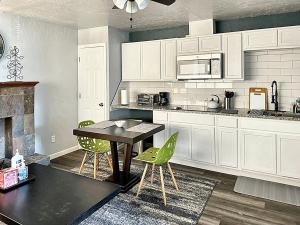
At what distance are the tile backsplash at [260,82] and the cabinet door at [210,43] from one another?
1.71 ft

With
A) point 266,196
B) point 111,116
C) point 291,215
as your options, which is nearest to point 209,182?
point 266,196

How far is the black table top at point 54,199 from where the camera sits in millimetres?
1433

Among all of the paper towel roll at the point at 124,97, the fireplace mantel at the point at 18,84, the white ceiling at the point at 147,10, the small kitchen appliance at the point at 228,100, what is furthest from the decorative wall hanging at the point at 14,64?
the small kitchen appliance at the point at 228,100

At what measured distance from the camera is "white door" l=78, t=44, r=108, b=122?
188 inches

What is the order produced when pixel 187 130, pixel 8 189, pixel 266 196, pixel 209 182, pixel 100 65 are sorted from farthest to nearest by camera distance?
pixel 100 65, pixel 187 130, pixel 209 182, pixel 266 196, pixel 8 189

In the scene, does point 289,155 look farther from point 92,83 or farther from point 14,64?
point 14,64

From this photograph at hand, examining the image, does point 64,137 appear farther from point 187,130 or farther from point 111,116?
point 187,130

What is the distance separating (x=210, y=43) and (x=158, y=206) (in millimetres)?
2675

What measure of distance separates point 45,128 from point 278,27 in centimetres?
417

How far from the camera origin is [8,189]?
181cm

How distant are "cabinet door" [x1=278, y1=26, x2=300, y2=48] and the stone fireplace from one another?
3.78m

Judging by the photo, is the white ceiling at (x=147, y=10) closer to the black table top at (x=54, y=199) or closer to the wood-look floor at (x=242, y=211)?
the black table top at (x=54, y=199)

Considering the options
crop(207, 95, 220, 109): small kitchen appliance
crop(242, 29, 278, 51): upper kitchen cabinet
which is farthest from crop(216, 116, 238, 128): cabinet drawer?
crop(242, 29, 278, 51): upper kitchen cabinet

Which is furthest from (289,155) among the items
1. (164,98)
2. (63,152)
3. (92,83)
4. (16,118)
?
(16,118)
